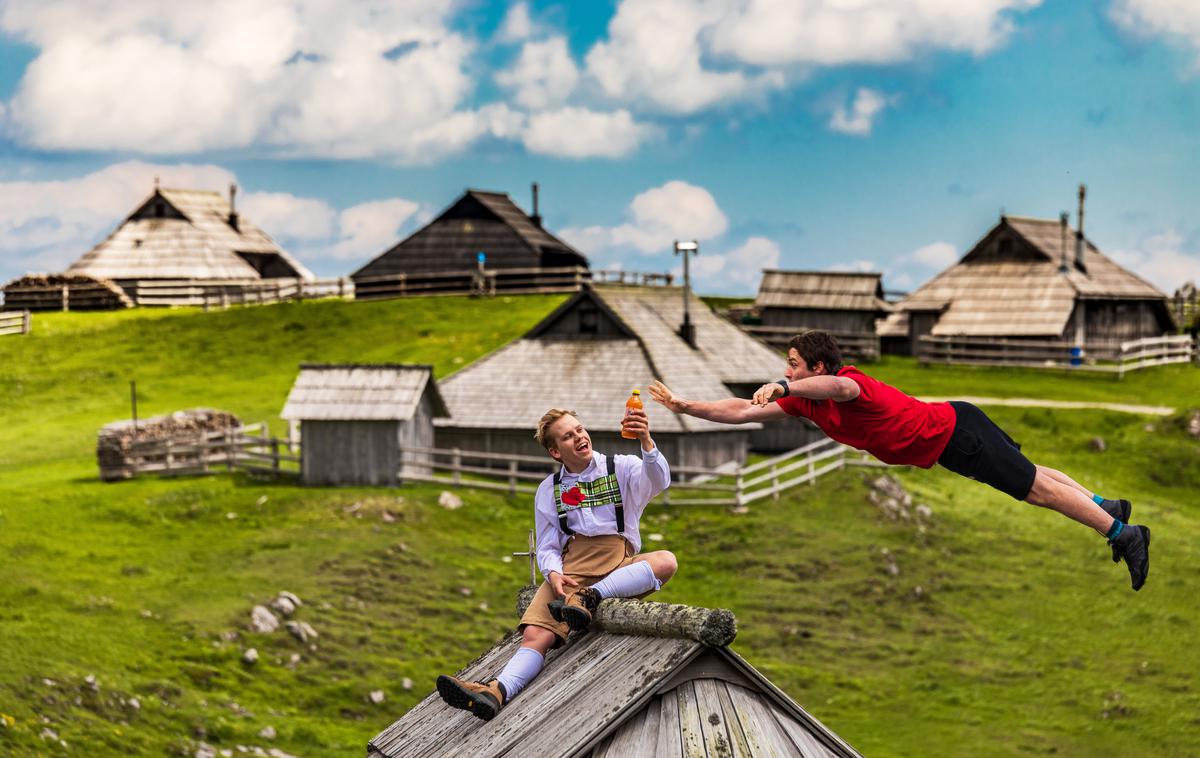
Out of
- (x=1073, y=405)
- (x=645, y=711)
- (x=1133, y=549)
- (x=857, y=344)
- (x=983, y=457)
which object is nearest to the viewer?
(x=983, y=457)

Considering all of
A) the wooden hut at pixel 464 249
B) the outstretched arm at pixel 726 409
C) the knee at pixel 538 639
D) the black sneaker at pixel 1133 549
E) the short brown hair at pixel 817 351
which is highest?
the wooden hut at pixel 464 249

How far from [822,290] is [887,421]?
1929 inches

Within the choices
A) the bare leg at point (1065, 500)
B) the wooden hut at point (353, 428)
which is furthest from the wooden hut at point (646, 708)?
the wooden hut at point (353, 428)

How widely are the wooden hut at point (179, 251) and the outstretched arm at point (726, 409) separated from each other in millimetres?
60688

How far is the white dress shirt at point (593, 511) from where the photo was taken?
787 centimetres

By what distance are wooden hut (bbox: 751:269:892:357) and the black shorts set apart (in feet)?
150

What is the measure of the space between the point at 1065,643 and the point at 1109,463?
41.4 ft

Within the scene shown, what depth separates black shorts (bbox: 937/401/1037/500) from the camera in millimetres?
6680

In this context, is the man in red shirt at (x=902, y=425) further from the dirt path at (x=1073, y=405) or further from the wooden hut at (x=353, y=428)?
the dirt path at (x=1073, y=405)

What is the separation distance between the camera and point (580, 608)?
298 inches

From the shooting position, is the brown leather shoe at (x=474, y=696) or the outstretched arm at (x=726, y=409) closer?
Answer: the outstretched arm at (x=726, y=409)

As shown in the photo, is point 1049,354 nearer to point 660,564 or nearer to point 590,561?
point 660,564

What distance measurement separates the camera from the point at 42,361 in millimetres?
48875

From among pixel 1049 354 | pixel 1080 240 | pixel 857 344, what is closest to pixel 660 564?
pixel 1049 354
